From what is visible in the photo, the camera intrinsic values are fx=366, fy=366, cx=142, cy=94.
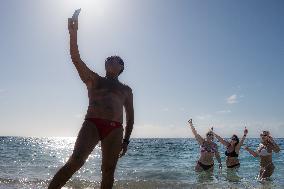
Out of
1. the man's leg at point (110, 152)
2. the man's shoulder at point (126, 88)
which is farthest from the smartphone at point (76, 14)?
the man's leg at point (110, 152)

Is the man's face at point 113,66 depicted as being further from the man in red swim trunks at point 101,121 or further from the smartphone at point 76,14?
the smartphone at point 76,14

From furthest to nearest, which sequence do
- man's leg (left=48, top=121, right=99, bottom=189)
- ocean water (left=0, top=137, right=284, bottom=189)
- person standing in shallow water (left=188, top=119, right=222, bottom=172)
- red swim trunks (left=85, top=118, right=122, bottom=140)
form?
person standing in shallow water (left=188, top=119, right=222, bottom=172)
ocean water (left=0, top=137, right=284, bottom=189)
red swim trunks (left=85, top=118, right=122, bottom=140)
man's leg (left=48, top=121, right=99, bottom=189)

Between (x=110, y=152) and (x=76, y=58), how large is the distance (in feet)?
4.34

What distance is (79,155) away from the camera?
454 cm

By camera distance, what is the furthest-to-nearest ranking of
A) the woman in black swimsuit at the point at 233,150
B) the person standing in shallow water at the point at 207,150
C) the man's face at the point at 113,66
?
the woman in black swimsuit at the point at 233,150 < the person standing in shallow water at the point at 207,150 < the man's face at the point at 113,66

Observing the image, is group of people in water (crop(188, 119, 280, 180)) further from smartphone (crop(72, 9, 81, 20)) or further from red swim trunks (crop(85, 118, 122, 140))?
smartphone (crop(72, 9, 81, 20))

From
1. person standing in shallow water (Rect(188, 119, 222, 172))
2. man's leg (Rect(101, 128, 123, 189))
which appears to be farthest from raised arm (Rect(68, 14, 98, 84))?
person standing in shallow water (Rect(188, 119, 222, 172))

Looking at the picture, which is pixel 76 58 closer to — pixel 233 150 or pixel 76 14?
pixel 76 14

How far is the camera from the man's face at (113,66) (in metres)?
5.27

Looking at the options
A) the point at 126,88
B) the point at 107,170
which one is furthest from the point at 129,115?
the point at 107,170

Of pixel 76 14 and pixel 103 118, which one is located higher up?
pixel 76 14

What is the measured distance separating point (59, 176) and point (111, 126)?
0.91 metres

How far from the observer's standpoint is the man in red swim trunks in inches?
179

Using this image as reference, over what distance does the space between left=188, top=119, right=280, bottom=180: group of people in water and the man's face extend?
7997 millimetres
